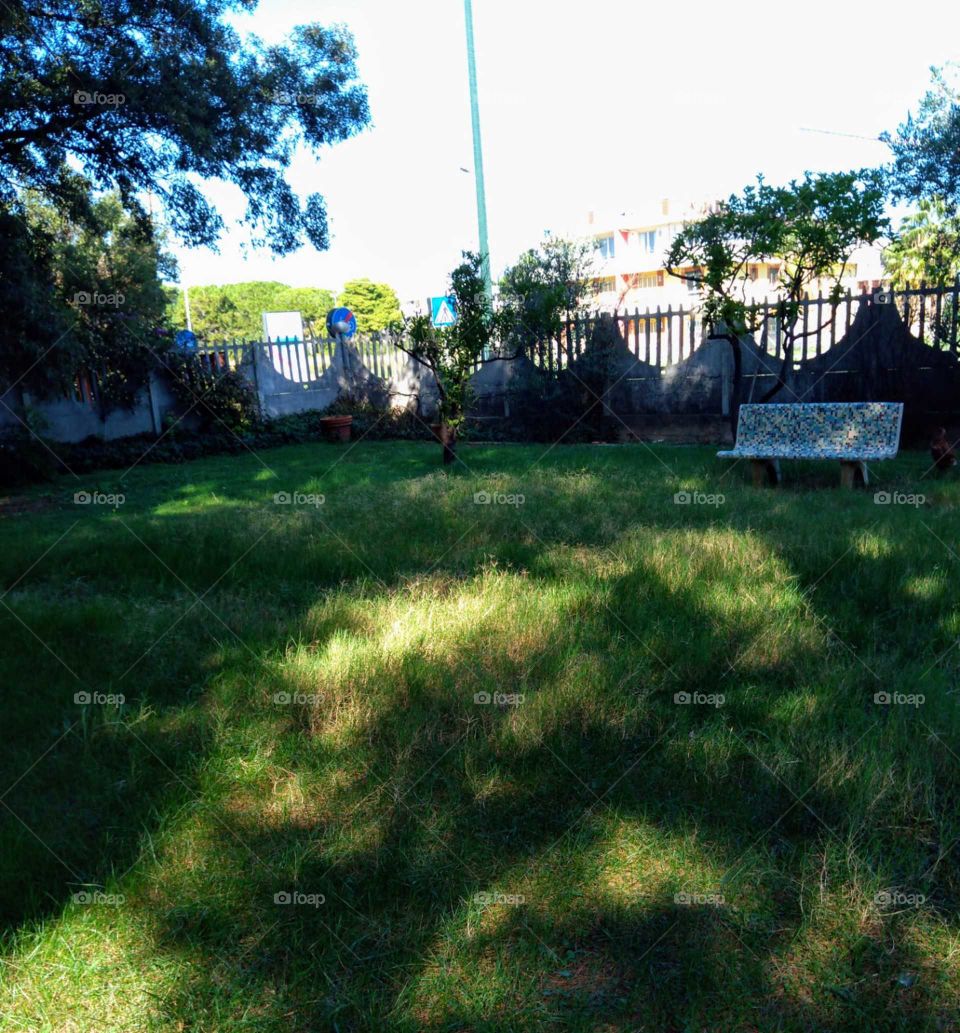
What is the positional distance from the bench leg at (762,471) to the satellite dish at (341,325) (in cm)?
1018

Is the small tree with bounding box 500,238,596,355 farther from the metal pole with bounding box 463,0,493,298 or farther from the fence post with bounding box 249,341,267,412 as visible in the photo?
the fence post with bounding box 249,341,267,412

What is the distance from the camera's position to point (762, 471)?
8.41 m

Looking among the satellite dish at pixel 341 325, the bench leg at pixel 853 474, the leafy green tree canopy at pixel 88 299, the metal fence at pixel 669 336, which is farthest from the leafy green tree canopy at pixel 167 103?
the bench leg at pixel 853 474

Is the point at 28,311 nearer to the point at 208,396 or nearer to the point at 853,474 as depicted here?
the point at 208,396

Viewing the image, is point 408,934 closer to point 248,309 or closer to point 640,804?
point 640,804

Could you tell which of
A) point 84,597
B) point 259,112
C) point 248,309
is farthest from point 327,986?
point 248,309

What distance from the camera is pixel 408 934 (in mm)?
2400

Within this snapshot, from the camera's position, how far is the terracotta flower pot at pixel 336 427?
14.3m

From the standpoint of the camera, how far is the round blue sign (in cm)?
A: 1709

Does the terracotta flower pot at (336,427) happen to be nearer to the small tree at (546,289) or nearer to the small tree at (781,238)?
the small tree at (546,289)

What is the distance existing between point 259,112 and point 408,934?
34.5 ft

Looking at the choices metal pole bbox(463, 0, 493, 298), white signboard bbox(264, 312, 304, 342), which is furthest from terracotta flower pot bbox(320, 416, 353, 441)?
white signboard bbox(264, 312, 304, 342)

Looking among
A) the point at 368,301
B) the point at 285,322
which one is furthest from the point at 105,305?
the point at 368,301

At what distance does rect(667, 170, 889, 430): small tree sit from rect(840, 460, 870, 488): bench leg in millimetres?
2443
